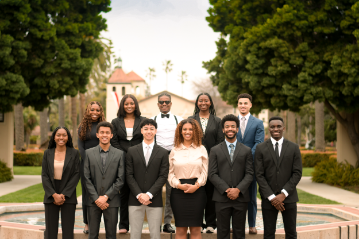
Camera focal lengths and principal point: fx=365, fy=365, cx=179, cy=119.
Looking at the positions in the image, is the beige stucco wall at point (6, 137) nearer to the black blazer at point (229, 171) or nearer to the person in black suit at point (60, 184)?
the person in black suit at point (60, 184)

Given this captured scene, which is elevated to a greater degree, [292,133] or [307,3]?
[307,3]

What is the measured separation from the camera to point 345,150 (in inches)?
574

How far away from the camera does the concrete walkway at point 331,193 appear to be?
10848 mm

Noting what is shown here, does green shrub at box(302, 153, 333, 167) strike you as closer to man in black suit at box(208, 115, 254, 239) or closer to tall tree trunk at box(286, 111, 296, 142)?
tall tree trunk at box(286, 111, 296, 142)

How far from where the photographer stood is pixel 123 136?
5.65 meters

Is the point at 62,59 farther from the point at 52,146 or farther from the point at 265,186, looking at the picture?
the point at 265,186

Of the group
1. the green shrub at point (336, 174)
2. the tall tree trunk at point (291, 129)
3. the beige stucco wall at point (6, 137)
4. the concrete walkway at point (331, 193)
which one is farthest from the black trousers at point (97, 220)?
the tall tree trunk at point (291, 129)

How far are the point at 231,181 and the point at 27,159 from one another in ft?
70.0

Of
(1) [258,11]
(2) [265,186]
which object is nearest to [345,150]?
(1) [258,11]

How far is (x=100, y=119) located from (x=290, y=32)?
9018 mm

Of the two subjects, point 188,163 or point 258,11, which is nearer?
point 188,163

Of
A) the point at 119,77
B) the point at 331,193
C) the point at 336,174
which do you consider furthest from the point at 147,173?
the point at 119,77

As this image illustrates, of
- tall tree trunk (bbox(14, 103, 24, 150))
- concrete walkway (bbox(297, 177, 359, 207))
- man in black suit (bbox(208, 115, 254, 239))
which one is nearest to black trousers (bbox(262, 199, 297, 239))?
man in black suit (bbox(208, 115, 254, 239))

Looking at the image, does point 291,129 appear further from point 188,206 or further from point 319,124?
point 188,206
